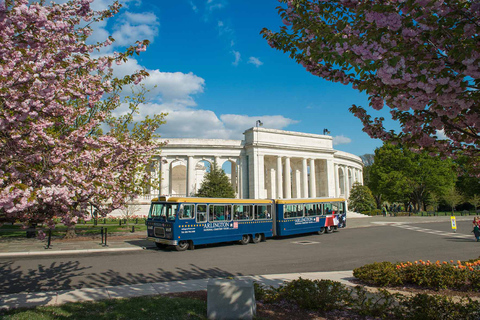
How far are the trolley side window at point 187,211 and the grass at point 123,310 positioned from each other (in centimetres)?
1030

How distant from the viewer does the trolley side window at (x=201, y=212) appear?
1881 centimetres

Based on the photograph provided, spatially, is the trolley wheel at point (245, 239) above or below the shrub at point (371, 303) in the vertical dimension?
below

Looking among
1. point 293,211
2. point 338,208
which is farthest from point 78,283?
point 338,208

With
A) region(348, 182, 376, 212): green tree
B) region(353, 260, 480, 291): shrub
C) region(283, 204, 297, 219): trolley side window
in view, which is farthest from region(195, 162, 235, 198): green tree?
region(353, 260, 480, 291): shrub

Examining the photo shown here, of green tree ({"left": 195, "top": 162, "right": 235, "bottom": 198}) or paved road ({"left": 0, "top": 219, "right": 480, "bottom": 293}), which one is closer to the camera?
paved road ({"left": 0, "top": 219, "right": 480, "bottom": 293})

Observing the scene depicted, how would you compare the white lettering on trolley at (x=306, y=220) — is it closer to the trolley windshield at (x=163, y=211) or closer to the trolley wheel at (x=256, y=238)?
the trolley wheel at (x=256, y=238)

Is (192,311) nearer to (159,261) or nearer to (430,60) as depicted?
(430,60)

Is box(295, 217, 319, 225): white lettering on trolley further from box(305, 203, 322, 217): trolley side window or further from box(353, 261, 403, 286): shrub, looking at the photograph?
box(353, 261, 403, 286): shrub

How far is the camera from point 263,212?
75.4ft

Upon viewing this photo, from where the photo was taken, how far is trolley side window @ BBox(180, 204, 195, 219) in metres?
18.0

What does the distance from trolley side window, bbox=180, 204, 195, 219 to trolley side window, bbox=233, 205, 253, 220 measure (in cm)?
341

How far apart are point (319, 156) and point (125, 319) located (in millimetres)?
55813

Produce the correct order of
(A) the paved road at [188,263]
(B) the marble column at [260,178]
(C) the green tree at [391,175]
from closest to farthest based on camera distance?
(A) the paved road at [188,263]
(B) the marble column at [260,178]
(C) the green tree at [391,175]

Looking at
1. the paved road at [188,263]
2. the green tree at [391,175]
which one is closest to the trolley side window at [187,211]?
the paved road at [188,263]
